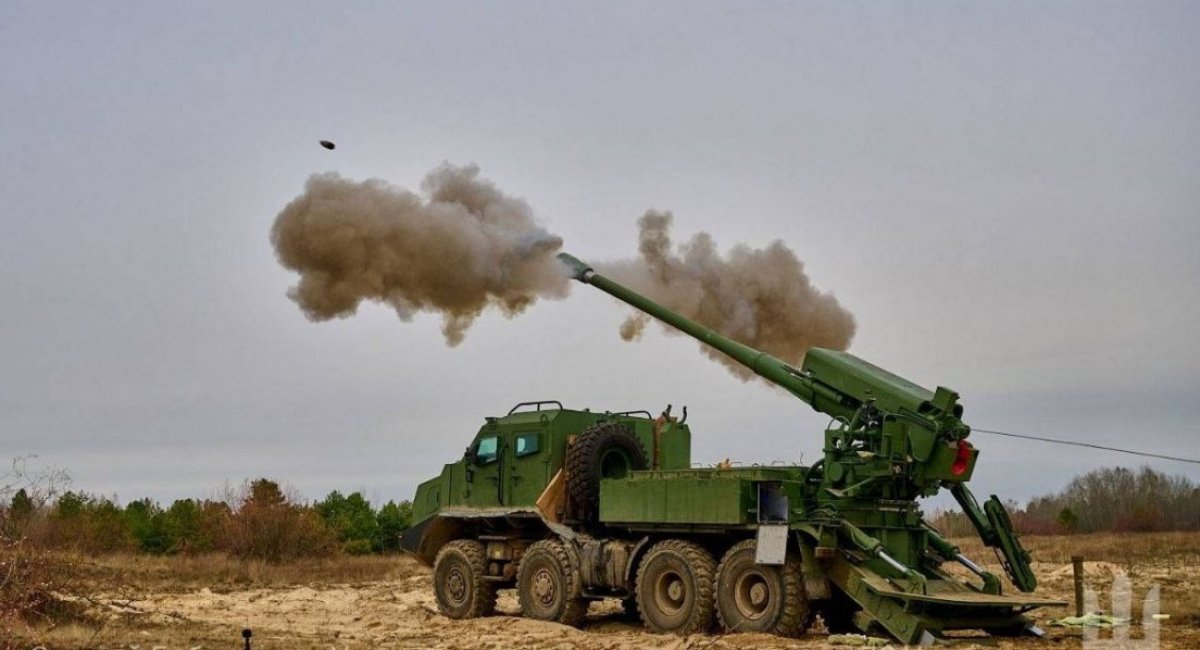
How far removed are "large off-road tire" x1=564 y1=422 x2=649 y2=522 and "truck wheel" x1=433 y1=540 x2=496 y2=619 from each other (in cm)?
202

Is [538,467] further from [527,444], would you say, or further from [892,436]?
[892,436]

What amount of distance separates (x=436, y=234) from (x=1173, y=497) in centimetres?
4861

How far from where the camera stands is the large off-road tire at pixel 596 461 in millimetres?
19250

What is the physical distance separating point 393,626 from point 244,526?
67.0 feet

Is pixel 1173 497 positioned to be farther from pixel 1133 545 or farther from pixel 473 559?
pixel 473 559

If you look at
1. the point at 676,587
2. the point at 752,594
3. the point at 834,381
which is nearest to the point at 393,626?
the point at 676,587

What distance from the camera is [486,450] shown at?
20.9m

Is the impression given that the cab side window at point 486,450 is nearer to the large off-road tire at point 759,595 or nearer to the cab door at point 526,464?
the cab door at point 526,464

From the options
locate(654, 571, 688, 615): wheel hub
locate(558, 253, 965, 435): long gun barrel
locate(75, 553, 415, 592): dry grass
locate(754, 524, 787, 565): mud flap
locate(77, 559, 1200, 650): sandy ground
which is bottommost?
locate(77, 559, 1200, 650): sandy ground

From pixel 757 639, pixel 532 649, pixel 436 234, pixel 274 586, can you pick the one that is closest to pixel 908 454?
pixel 757 639

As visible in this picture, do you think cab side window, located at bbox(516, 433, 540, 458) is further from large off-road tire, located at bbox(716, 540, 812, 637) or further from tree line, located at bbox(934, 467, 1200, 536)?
tree line, located at bbox(934, 467, 1200, 536)

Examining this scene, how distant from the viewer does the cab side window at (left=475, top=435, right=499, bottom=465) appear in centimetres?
2075

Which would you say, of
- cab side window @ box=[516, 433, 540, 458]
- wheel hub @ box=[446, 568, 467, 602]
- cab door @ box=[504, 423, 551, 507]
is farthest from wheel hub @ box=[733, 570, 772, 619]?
wheel hub @ box=[446, 568, 467, 602]

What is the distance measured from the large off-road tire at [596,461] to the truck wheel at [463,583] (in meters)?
2.02
